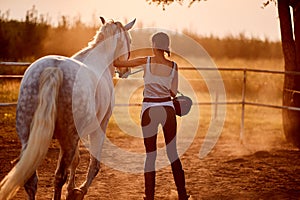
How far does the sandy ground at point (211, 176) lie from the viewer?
17.0 feet

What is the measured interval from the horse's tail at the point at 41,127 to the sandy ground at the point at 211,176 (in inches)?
52.1

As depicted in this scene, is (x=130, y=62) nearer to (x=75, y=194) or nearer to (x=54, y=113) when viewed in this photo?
(x=54, y=113)

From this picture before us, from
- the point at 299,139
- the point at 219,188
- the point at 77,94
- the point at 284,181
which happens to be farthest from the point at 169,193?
the point at 299,139

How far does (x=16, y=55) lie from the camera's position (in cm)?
1511

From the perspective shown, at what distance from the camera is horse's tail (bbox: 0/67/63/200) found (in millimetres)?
3578

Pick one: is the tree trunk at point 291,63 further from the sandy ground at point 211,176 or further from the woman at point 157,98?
the woman at point 157,98

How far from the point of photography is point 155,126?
A: 4.34 m

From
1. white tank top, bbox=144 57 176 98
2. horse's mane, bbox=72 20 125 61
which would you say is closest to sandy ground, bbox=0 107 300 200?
white tank top, bbox=144 57 176 98

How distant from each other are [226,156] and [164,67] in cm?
345

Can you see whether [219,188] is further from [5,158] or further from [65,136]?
[5,158]

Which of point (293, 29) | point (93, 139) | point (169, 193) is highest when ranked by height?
point (293, 29)

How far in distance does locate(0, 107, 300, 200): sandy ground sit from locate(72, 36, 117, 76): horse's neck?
1.35 metres

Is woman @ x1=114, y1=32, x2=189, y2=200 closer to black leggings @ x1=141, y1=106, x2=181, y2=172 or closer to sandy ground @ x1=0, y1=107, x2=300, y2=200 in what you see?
black leggings @ x1=141, y1=106, x2=181, y2=172

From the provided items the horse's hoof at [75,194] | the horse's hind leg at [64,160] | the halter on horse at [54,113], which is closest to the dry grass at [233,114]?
the horse's hoof at [75,194]
